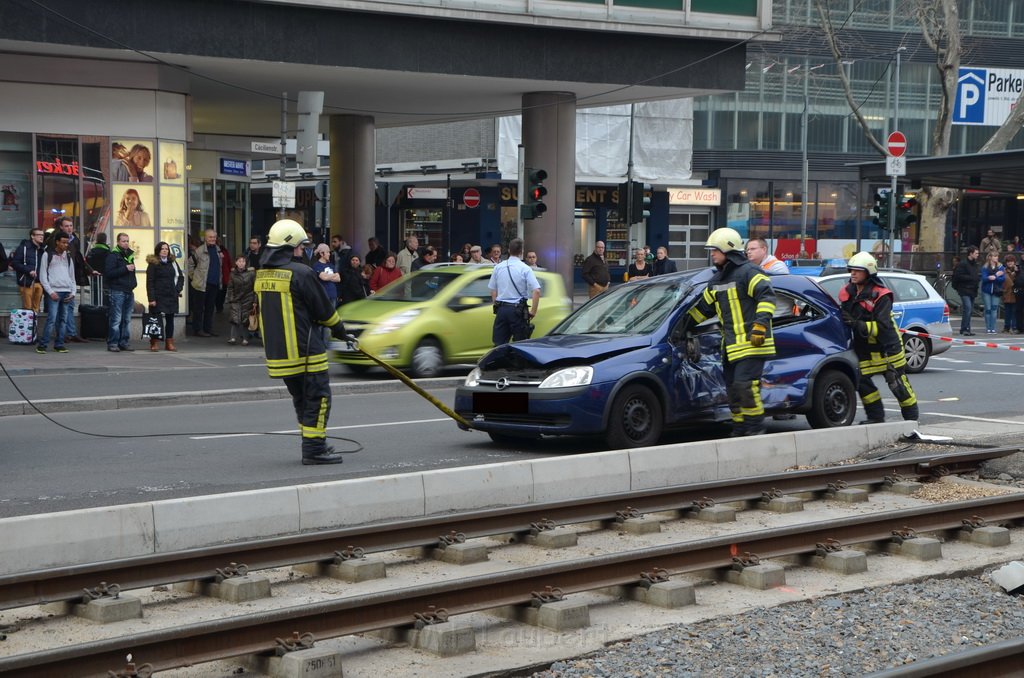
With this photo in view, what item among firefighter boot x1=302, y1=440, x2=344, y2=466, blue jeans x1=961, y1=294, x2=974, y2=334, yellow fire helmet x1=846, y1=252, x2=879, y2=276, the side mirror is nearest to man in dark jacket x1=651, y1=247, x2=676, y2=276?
blue jeans x1=961, y1=294, x2=974, y2=334

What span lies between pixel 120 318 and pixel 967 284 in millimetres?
18487

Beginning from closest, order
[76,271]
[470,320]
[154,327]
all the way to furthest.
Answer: [470,320] → [154,327] → [76,271]

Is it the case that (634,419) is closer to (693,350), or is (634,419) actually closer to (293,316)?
(693,350)

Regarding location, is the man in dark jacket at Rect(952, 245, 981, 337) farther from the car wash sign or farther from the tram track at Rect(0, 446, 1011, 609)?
the tram track at Rect(0, 446, 1011, 609)

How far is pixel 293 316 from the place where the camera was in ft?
33.9

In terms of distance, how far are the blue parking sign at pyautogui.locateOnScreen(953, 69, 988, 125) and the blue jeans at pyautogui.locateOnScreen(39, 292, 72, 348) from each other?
29.0 metres

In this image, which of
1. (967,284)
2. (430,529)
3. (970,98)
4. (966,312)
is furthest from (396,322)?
(970,98)

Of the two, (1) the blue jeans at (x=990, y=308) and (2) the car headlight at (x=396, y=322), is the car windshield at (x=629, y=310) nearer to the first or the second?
(2) the car headlight at (x=396, y=322)

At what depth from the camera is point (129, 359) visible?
1994 cm

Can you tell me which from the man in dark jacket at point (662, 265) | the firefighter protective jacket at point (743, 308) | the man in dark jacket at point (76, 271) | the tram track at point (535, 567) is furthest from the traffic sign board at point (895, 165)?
the tram track at point (535, 567)

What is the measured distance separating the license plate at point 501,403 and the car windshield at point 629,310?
1163mm

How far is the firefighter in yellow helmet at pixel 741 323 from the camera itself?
36.2 ft

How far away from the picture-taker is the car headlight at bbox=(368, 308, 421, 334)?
17.5 metres

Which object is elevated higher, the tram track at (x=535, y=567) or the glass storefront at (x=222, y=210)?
the glass storefront at (x=222, y=210)
